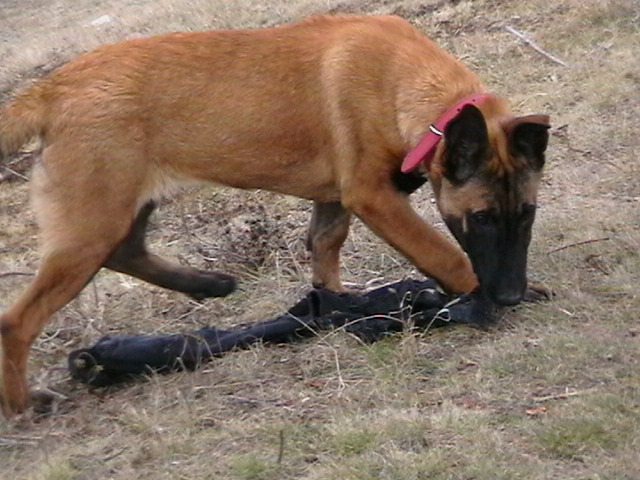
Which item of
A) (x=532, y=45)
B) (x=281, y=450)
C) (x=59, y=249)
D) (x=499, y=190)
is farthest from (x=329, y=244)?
(x=532, y=45)

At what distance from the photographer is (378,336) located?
5.88 metres

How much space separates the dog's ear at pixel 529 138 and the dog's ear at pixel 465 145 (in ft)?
0.44

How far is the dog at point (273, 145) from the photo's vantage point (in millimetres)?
5754

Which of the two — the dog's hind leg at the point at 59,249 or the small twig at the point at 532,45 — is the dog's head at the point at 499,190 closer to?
the dog's hind leg at the point at 59,249

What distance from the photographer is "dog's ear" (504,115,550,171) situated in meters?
5.62

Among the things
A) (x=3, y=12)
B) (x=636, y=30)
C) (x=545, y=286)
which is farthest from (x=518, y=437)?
(x=3, y=12)

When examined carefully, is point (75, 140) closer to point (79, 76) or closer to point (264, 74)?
point (79, 76)

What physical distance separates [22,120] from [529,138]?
244 cm

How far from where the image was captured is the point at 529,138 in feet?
18.6

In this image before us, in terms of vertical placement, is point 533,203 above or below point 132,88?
below

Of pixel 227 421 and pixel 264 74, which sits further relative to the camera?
pixel 264 74

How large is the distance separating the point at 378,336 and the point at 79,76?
1.97 meters

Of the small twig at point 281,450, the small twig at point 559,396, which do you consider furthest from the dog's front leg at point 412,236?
the small twig at point 281,450

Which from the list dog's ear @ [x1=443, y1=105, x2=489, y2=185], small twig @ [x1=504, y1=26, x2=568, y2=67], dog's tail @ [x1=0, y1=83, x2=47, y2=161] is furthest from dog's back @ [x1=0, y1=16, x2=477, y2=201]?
small twig @ [x1=504, y1=26, x2=568, y2=67]
